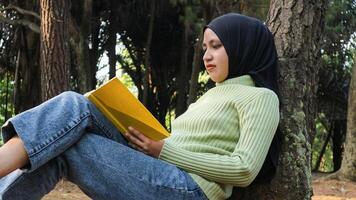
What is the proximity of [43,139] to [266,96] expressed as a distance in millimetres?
839

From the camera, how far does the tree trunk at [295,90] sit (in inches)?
90.3

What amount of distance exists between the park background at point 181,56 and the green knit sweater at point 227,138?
0.31 meters

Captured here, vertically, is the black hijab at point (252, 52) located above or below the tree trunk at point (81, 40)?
above

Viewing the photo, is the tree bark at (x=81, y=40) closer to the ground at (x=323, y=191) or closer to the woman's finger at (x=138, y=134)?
the ground at (x=323, y=191)

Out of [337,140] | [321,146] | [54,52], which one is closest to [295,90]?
[54,52]

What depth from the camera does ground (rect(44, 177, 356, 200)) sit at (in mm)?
5836

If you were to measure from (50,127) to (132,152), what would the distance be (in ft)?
1.02

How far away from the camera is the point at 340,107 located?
13328 millimetres

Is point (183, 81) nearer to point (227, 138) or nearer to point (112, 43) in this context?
point (112, 43)

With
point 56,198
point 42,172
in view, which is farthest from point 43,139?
point 56,198

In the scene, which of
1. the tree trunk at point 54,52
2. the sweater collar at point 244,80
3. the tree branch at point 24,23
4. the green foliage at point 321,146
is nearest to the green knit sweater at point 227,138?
the sweater collar at point 244,80

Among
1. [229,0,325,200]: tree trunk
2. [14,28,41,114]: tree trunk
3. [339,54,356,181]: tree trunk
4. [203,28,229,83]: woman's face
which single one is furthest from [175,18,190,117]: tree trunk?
[203,28,229,83]: woman's face

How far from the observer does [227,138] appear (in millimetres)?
2039

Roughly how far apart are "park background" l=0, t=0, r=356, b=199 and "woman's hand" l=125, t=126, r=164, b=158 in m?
0.47
